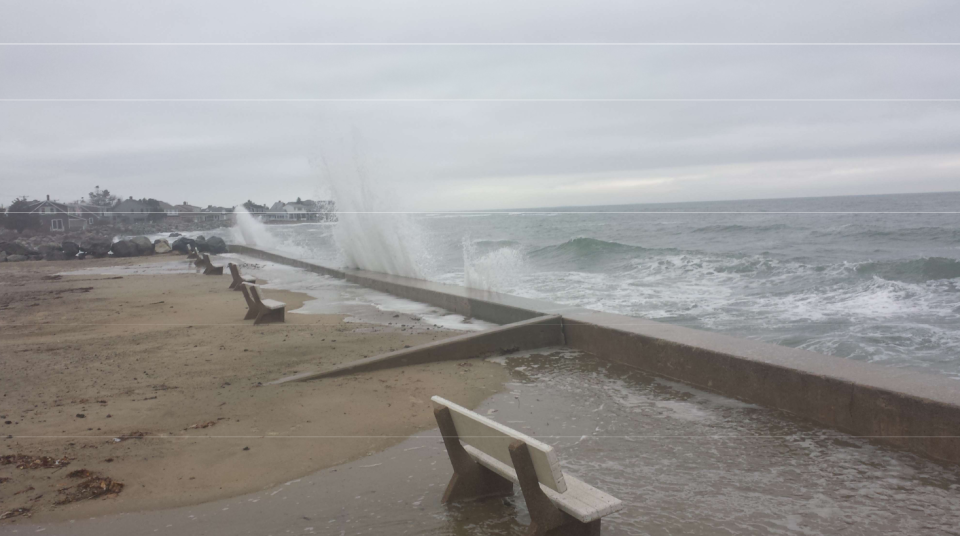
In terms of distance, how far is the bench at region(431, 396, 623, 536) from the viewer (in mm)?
2119

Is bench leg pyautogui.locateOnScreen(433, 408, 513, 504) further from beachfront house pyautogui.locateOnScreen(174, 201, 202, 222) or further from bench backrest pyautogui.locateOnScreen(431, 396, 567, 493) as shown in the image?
beachfront house pyautogui.locateOnScreen(174, 201, 202, 222)

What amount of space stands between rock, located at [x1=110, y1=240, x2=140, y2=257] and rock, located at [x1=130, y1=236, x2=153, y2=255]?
4.3 inches

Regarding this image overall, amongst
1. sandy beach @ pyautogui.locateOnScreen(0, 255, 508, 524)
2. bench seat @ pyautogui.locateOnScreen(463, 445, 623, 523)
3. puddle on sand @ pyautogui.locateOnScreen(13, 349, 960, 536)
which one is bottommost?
puddle on sand @ pyautogui.locateOnScreen(13, 349, 960, 536)

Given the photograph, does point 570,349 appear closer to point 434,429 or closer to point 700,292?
point 434,429

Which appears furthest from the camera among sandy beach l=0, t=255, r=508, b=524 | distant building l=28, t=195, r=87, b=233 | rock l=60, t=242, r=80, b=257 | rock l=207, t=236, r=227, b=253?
rock l=207, t=236, r=227, b=253

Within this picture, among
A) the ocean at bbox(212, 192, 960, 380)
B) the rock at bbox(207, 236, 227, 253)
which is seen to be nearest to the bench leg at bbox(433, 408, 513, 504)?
the ocean at bbox(212, 192, 960, 380)

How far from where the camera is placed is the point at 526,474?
216 centimetres

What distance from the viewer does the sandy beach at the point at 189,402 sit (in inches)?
118

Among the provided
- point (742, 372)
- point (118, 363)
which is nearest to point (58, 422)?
point (118, 363)

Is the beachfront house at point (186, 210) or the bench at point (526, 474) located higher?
the beachfront house at point (186, 210)

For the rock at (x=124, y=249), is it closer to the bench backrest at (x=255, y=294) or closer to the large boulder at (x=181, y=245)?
the large boulder at (x=181, y=245)

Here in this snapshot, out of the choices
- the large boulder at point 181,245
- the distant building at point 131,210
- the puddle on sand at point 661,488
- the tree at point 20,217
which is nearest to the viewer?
the puddle on sand at point 661,488

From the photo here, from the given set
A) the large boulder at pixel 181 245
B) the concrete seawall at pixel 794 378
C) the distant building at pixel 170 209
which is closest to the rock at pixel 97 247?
the large boulder at pixel 181 245

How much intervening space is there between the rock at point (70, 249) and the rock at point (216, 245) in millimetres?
5245
